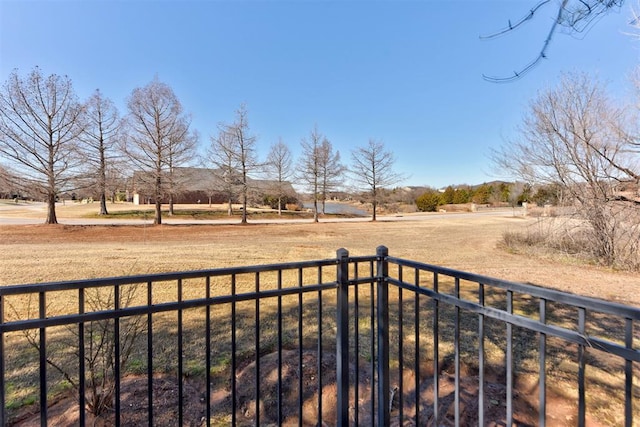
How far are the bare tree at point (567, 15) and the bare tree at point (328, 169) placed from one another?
21334mm

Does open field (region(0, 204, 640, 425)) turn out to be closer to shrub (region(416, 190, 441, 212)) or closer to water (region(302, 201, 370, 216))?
water (region(302, 201, 370, 216))

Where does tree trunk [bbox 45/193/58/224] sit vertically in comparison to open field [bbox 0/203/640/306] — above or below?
above

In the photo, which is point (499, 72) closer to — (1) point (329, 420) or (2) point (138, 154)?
(1) point (329, 420)

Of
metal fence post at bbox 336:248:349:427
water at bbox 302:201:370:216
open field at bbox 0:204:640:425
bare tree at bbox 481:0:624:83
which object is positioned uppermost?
bare tree at bbox 481:0:624:83

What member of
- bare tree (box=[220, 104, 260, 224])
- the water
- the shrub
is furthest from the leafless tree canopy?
the shrub

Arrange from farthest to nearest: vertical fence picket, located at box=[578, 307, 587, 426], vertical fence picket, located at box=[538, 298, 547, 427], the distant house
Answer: the distant house, vertical fence picket, located at box=[538, 298, 547, 427], vertical fence picket, located at box=[578, 307, 587, 426]

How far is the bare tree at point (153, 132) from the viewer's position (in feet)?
53.5

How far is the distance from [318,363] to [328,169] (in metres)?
22.1

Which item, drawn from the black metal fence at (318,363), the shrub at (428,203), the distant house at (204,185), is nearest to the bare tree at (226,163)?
the distant house at (204,185)

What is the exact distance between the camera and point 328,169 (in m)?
23.4

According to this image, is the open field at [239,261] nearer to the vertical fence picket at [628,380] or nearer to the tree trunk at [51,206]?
the tree trunk at [51,206]

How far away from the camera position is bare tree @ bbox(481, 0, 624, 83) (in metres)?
1.84

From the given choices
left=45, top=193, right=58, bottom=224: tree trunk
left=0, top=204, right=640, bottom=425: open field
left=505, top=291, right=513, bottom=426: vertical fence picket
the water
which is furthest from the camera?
the water

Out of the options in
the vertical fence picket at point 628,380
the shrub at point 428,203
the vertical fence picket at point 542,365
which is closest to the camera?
the vertical fence picket at point 628,380
